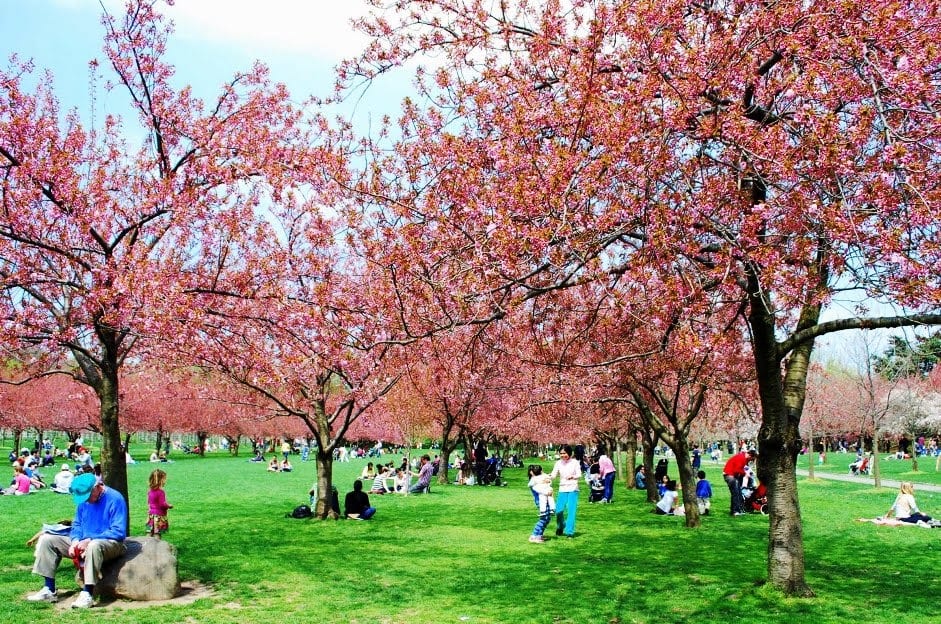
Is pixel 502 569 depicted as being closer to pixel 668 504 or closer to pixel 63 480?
pixel 668 504

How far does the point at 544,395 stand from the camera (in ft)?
59.0

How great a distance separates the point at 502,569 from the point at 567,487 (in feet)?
13.0

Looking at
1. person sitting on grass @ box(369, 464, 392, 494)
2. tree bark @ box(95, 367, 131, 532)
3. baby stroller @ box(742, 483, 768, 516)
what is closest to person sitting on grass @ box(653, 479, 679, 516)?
baby stroller @ box(742, 483, 768, 516)

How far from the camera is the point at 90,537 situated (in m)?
8.47

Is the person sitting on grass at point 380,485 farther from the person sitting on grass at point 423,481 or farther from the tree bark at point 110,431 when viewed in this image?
the tree bark at point 110,431

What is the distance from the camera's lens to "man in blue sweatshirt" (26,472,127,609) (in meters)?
8.34

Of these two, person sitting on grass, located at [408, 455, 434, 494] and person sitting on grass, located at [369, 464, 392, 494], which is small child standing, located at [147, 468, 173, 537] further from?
person sitting on grass, located at [408, 455, 434, 494]

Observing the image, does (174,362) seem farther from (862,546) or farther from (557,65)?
(862,546)

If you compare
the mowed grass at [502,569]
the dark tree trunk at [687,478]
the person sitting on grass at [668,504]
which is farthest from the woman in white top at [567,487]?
the person sitting on grass at [668,504]

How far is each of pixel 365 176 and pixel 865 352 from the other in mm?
28576

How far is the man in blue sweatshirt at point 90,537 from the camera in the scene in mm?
8344

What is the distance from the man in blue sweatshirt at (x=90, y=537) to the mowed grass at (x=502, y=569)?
1.26 ft

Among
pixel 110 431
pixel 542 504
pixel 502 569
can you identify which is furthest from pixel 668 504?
pixel 110 431

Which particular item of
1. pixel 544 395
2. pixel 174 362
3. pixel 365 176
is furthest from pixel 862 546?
pixel 174 362
